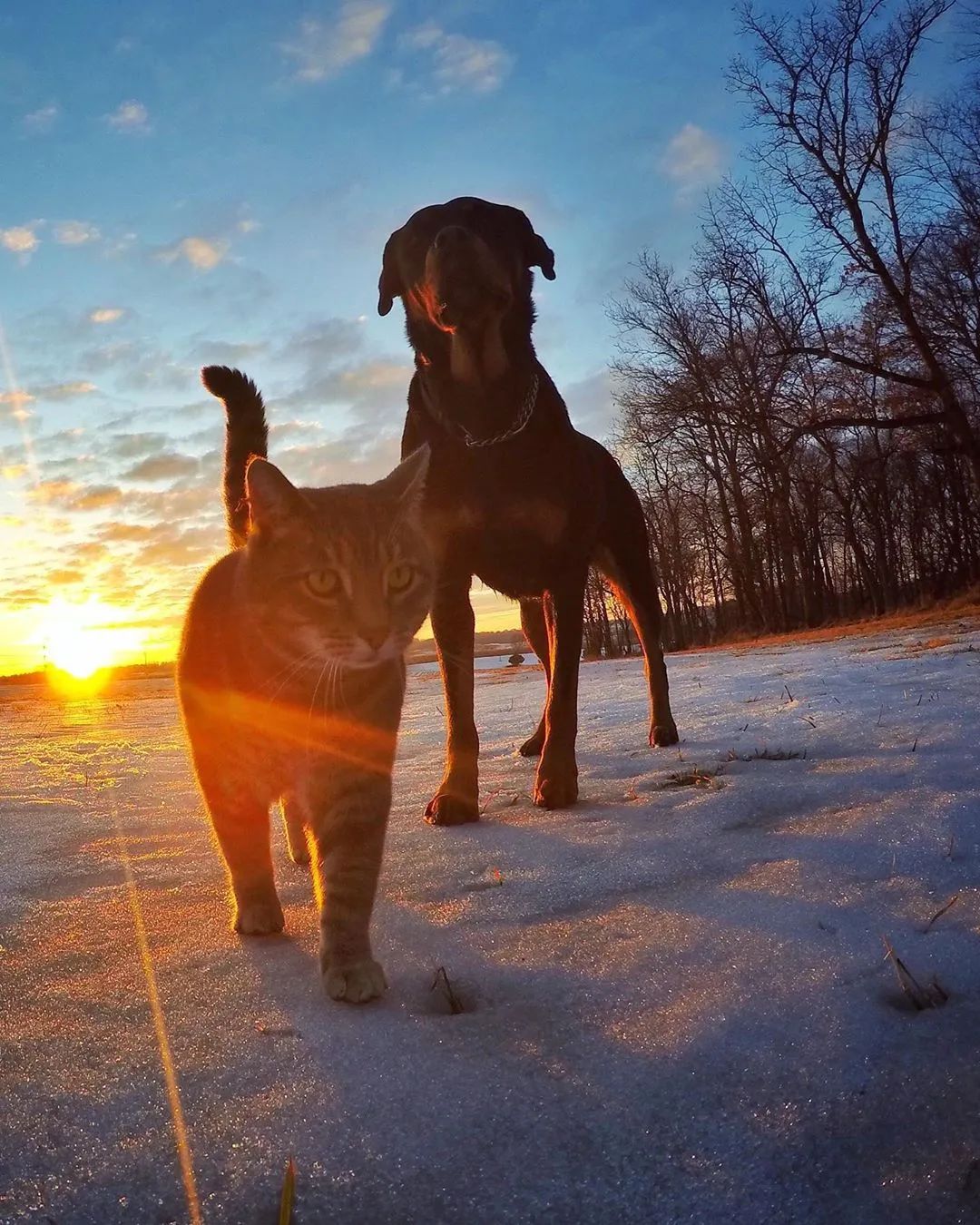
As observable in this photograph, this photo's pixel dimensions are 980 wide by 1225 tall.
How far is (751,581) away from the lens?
2997cm

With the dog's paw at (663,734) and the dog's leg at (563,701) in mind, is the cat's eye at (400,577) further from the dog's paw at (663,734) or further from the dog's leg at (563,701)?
the dog's paw at (663,734)

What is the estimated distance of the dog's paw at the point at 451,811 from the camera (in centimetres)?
306

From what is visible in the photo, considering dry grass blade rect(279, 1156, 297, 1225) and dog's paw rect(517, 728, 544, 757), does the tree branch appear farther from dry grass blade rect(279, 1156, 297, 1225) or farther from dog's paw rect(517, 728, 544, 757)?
dry grass blade rect(279, 1156, 297, 1225)

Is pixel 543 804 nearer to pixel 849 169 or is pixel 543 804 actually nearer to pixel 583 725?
pixel 583 725

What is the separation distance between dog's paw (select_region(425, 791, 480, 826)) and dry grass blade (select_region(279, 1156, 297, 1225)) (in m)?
2.07

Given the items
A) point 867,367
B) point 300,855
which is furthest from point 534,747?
point 867,367

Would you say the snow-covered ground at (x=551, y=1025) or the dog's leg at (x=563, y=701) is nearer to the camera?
the snow-covered ground at (x=551, y=1025)

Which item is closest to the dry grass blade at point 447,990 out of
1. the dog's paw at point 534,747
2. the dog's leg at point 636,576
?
the dog's paw at point 534,747

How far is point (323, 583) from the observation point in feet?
7.82

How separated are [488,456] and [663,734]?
1804mm

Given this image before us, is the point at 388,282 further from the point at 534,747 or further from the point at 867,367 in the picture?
the point at 867,367

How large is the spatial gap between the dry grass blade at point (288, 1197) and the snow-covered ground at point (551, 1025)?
0.04 feet

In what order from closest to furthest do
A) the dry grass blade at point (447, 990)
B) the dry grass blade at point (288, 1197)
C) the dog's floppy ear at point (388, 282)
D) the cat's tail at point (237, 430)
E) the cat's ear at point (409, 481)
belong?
the dry grass blade at point (288, 1197) → the dry grass blade at point (447, 990) → the cat's ear at point (409, 481) → the cat's tail at point (237, 430) → the dog's floppy ear at point (388, 282)

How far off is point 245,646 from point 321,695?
27cm
